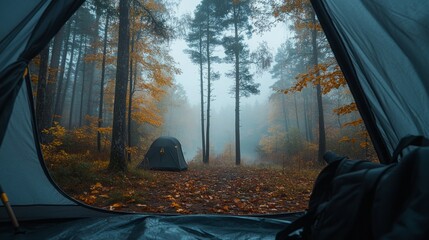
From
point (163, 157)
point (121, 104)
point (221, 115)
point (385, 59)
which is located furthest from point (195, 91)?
point (221, 115)

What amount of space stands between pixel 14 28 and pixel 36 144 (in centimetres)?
142

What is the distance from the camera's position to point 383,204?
0.85 meters

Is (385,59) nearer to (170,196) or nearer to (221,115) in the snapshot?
(170,196)

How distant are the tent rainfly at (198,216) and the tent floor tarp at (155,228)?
0.01 m

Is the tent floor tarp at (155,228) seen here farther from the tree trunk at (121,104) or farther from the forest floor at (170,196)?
the tree trunk at (121,104)

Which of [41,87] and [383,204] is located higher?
[41,87]

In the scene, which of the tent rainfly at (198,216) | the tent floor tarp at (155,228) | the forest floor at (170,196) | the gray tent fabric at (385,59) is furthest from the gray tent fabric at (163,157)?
the gray tent fabric at (385,59)

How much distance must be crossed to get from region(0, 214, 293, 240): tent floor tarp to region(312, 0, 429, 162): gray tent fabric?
4.94 ft

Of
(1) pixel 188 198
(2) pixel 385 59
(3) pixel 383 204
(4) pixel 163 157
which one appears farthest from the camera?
(4) pixel 163 157

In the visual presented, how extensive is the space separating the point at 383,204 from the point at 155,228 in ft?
7.32

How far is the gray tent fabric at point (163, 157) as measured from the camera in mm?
9727

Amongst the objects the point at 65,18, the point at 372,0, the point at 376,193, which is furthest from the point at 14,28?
the point at 372,0

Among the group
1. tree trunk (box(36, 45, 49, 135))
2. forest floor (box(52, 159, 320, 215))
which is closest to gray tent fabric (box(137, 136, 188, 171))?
forest floor (box(52, 159, 320, 215))

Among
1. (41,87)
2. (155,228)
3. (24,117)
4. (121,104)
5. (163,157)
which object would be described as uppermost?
(41,87)
